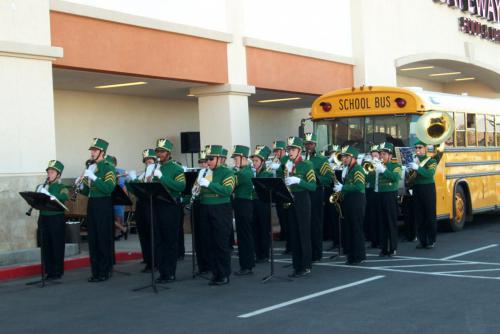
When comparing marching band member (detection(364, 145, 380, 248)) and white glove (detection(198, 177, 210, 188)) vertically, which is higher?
white glove (detection(198, 177, 210, 188))

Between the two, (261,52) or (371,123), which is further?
(261,52)

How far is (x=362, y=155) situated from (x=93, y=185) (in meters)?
5.80

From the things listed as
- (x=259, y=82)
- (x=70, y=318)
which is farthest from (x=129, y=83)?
(x=70, y=318)

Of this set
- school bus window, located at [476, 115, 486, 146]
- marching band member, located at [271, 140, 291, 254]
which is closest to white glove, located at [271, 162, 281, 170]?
marching band member, located at [271, 140, 291, 254]

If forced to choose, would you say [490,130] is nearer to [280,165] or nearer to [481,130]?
[481,130]

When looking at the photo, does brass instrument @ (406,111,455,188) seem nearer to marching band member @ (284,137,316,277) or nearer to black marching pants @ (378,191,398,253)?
black marching pants @ (378,191,398,253)

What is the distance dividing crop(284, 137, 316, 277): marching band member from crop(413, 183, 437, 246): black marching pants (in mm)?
3395

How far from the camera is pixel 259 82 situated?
19516 mm

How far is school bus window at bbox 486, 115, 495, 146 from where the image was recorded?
1812 cm

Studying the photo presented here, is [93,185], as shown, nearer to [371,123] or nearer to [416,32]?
[371,123]

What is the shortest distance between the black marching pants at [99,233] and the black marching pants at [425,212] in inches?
216

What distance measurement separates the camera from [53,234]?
11617 millimetres

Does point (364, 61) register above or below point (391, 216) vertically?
above

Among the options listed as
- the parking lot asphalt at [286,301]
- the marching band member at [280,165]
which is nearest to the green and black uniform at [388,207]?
the parking lot asphalt at [286,301]
